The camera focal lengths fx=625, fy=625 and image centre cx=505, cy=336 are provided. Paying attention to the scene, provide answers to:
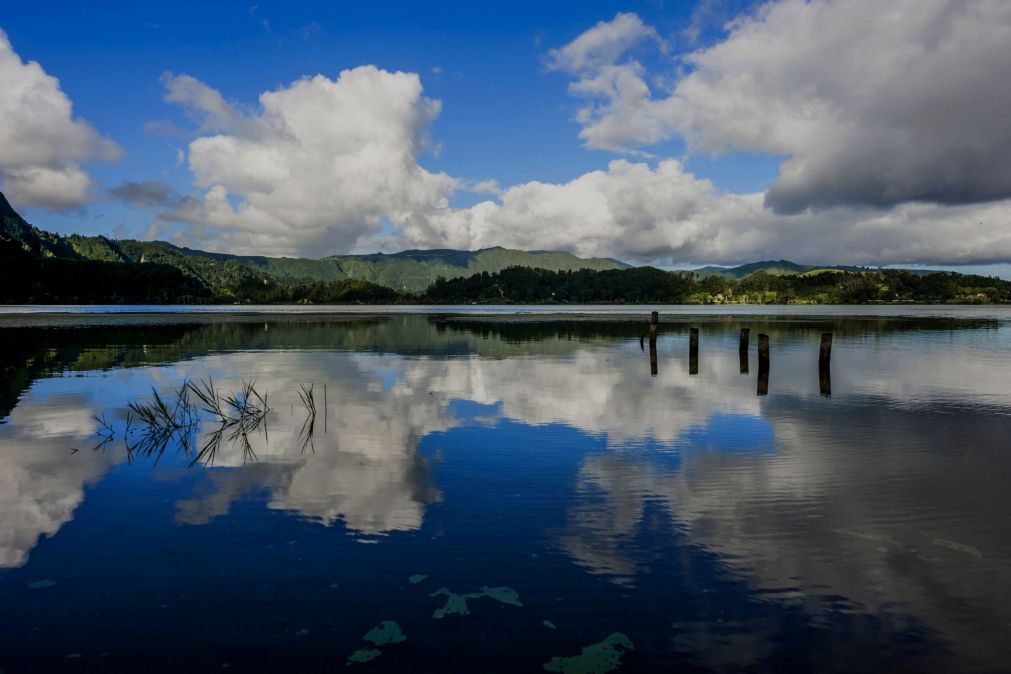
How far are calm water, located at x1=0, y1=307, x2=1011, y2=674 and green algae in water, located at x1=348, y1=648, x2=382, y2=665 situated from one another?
4cm

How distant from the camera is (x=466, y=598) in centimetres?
A: 900

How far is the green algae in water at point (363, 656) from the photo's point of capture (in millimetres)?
7477

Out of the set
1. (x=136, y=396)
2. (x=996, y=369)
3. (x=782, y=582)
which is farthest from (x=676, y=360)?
(x=782, y=582)

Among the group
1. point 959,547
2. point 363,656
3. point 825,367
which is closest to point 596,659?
point 363,656

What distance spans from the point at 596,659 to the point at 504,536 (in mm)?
3969

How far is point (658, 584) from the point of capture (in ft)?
31.0

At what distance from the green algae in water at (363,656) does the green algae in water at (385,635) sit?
0.59 feet

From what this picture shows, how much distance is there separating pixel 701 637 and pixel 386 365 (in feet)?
113

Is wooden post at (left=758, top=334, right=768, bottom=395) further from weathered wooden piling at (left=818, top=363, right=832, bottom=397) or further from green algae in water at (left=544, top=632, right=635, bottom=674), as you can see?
green algae in water at (left=544, top=632, right=635, bottom=674)

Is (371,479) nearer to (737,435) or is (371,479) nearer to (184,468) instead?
(184,468)

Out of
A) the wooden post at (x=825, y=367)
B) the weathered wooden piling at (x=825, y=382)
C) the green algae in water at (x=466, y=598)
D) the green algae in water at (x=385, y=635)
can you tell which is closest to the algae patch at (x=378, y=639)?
the green algae in water at (x=385, y=635)

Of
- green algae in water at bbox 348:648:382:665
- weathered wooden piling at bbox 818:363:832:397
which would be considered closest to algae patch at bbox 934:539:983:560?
green algae in water at bbox 348:648:382:665

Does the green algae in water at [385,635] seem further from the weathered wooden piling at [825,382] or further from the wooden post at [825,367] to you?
the wooden post at [825,367]

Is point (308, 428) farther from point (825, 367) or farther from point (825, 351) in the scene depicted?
point (825, 351)
